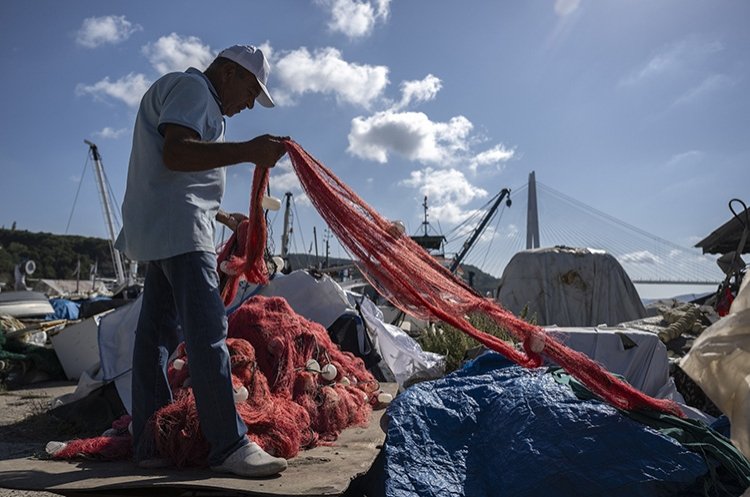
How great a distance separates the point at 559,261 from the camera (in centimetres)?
1195

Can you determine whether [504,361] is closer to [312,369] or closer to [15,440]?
[312,369]

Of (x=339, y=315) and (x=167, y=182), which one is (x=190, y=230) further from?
(x=339, y=315)

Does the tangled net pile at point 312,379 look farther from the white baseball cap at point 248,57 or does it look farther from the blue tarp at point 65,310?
the blue tarp at point 65,310

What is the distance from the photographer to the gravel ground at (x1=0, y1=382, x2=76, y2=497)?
318cm

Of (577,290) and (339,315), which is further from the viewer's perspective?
(577,290)

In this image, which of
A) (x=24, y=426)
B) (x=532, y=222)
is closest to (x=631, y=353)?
(x=24, y=426)

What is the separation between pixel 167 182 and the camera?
2.09 metres

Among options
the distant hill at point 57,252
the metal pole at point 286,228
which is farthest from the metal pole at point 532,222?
the distant hill at point 57,252

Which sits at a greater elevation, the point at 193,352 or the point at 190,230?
the point at 190,230

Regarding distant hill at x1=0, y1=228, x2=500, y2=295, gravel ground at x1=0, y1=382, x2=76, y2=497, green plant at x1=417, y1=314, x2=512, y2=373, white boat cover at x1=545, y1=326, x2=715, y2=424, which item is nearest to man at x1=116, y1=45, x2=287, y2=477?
gravel ground at x1=0, y1=382, x2=76, y2=497

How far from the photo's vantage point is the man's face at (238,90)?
2.29m

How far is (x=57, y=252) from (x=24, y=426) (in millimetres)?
76825

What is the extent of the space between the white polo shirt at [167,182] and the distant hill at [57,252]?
6572cm

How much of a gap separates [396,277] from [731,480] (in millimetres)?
1409
